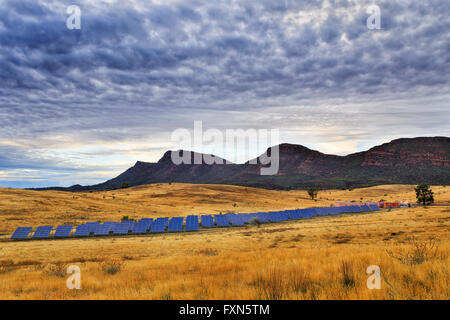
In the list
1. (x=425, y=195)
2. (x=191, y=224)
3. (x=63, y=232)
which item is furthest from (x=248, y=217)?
(x=425, y=195)

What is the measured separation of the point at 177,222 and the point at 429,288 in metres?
30.8

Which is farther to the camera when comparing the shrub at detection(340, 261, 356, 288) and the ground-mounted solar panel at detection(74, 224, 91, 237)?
the ground-mounted solar panel at detection(74, 224, 91, 237)

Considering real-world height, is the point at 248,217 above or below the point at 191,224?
above

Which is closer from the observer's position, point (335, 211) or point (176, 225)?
point (176, 225)

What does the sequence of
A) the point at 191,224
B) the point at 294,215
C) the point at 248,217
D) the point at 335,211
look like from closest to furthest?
the point at 191,224 → the point at 248,217 → the point at 294,215 → the point at 335,211

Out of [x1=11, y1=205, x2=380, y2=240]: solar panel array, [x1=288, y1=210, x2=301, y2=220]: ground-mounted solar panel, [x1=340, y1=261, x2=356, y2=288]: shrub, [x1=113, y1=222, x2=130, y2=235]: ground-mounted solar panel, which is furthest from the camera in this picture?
[x1=288, y1=210, x2=301, y2=220]: ground-mounted solar panel

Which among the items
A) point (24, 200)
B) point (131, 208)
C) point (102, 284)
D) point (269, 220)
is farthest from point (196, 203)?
point (102, 284)

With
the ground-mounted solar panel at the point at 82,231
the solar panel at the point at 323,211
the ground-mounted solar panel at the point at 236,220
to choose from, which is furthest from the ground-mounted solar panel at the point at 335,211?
the ground-mounted solar panel at the point at 82,231

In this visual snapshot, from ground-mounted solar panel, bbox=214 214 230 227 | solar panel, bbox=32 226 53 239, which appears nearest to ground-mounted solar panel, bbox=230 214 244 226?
ground-mounted solar panel, bbox=214 214 230 227

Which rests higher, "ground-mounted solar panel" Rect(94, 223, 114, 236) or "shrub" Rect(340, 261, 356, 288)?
"shrub" Rect(340, 261, 356, 288)

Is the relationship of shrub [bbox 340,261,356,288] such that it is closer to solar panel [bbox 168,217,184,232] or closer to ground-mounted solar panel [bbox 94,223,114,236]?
solar panel [bbox 168,217,184,232]

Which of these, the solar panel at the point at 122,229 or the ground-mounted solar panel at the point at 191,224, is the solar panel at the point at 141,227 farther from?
the ground-mounted solar panel at the point at 191,224

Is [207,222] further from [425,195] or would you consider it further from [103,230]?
[425,195]
